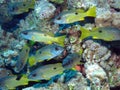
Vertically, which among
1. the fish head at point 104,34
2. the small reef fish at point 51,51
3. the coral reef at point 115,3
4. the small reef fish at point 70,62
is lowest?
the small reef fish at point 70,62

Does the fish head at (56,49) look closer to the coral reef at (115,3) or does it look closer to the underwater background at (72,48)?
the underwater background at (72,48)

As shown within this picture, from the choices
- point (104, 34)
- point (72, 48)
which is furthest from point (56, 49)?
point (72, 48)

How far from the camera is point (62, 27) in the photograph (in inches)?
229

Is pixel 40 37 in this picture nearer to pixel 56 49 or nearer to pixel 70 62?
pixel 56 49

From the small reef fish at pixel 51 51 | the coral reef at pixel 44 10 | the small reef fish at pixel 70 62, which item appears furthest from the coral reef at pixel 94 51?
the coral reef at pixel 44 10

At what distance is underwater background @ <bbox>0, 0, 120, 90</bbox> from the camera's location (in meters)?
4.50

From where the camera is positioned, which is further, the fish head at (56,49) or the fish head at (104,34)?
the fish head at (104,34)

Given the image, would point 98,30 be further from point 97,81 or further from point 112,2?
point 112,2

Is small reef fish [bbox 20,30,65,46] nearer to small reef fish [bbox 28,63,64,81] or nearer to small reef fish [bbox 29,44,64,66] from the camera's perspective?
small reef fish [bbox 29,44,64,66]

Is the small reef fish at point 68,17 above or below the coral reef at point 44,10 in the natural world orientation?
above

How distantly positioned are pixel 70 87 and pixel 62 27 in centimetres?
152

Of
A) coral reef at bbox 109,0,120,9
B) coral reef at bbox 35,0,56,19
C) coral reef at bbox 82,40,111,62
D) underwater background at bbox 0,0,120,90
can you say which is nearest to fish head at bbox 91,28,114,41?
underwater background at bbox 0,0,120,90

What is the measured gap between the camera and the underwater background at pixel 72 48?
4.50 m

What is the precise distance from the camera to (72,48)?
5.52 meters
